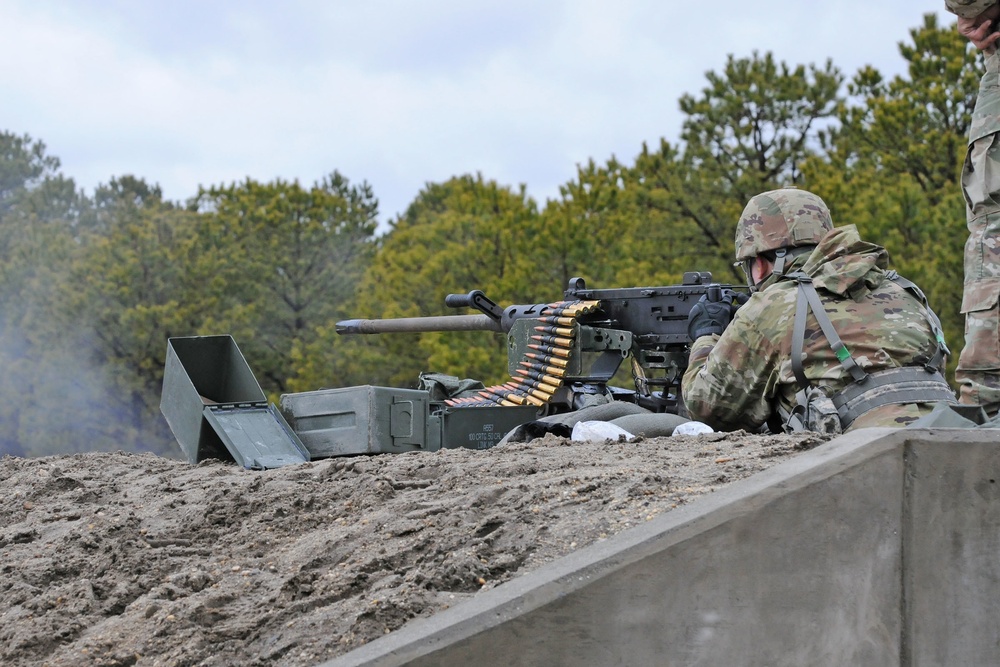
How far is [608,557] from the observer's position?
8.76 feet

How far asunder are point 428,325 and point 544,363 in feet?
6.86

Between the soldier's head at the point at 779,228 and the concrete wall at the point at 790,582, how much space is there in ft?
6.83

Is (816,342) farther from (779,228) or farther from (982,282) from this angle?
(982,282)

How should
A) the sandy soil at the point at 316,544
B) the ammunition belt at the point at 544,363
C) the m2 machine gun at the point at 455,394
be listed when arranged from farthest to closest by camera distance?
the ammunition belt at the point at 544,363
the m2 machine gun at the point at 455,394
the sandy soil at the point at 316,544

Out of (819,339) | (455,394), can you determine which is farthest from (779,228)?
(455,394)

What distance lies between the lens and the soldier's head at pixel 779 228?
5.11 metres

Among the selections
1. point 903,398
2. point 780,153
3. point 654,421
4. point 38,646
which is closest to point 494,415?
point 654,421

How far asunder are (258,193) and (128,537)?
2593cm

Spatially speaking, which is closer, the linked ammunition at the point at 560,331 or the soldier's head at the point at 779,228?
the soldier's head at the point at 779,228

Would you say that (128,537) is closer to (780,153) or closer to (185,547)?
(185,547)

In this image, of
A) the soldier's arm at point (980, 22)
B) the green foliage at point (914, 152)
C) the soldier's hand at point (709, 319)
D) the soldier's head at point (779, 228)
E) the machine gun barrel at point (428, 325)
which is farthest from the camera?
the green foliage at point (914, 152)

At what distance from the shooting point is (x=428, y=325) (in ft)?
29.4

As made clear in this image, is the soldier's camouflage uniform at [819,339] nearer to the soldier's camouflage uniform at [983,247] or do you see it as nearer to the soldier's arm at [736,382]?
the soldier's arm at [736,382]

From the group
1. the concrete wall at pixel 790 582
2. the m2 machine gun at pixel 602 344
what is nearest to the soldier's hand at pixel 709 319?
the m2 machine gun at pixel 602 344
